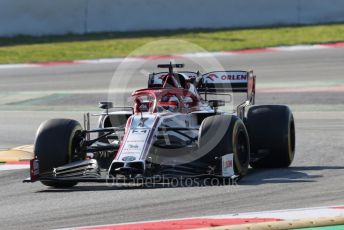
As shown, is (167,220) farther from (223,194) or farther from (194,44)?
(194,44)

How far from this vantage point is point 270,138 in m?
12.0

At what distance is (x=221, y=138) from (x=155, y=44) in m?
17.9

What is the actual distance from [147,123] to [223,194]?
1.62m

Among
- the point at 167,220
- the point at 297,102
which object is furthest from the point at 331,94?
the point at 167,220

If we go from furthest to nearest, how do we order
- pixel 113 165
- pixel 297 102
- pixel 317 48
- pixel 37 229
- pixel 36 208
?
pixel 317 48
pixel 297 102
pixel 113 165
pixel 36 208
pixel 37 229

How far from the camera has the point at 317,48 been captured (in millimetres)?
26172

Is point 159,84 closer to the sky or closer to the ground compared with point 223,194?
closer to the sky

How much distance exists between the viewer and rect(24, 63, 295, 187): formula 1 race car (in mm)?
10625

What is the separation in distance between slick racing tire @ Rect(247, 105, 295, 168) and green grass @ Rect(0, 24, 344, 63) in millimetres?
14440
